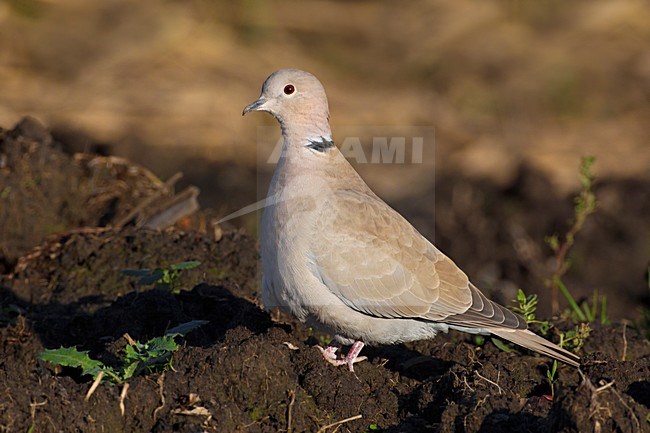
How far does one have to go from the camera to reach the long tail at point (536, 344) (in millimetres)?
5027

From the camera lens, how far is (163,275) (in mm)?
5695

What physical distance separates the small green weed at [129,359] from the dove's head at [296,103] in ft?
4.63

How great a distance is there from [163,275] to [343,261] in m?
1.14

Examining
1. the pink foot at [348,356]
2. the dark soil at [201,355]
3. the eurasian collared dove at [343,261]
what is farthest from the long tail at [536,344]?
the pink foot at [348,356]

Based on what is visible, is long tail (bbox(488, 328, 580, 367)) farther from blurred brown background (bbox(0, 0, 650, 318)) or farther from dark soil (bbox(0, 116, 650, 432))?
blurred brown background (bbox(0, 0, 650, 318))

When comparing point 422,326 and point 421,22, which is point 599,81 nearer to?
point 421,22

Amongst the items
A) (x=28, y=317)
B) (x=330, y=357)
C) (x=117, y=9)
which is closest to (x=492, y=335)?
(x=330, y=357)

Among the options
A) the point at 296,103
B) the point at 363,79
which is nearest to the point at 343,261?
the point at 296,103

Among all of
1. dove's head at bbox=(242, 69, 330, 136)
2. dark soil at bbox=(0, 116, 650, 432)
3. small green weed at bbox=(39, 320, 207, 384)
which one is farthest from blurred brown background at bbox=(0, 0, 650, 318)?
small green weed at bbox=(39, 320, 207, 384)

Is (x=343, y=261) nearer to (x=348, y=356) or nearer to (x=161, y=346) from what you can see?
(x=348, y=356)

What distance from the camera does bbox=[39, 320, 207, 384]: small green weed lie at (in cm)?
435

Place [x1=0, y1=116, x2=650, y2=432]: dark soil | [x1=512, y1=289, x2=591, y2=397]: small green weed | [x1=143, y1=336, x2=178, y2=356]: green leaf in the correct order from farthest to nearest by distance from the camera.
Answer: [x1=512, y1=289, x2=591, y2=397]: small green weed → [x1=143, y1=336, x2=178, y2=356]: green leaf → [x1=0, y1=116, x2=650, y2=432]: dark soil

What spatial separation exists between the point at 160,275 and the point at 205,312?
1.04 feet

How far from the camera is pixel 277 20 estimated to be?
520 inches
